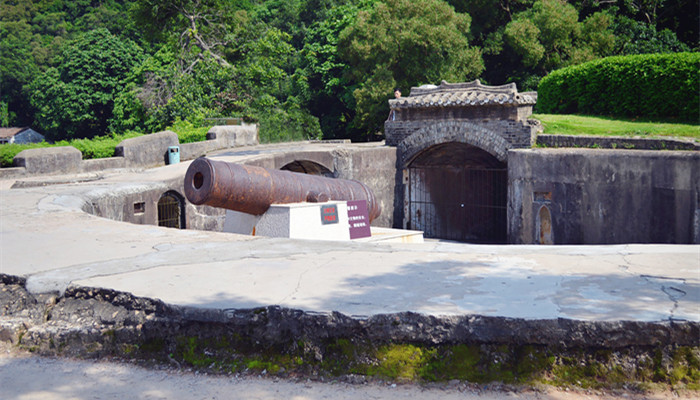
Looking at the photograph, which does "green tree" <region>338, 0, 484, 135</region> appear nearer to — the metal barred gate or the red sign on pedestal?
the metal barred gate

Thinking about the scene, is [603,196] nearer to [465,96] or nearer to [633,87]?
[465,96]

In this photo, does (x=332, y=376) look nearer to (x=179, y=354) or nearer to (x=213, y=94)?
(x=179, y=354)

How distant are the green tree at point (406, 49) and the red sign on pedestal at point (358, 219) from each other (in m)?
15.1

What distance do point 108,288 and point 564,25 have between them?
22.8m

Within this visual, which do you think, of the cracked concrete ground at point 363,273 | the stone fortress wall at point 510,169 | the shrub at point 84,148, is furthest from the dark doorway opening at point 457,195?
the cracked concrete ground at point 363,273

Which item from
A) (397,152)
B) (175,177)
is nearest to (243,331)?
(175,177)

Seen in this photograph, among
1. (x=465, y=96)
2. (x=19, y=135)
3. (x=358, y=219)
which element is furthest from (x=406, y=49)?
(x=19, y=135)

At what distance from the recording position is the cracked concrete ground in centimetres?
344

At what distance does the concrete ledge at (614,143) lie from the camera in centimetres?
1123

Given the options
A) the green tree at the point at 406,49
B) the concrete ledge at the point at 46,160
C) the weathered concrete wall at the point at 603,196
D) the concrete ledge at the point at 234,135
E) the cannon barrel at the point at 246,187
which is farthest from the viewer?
the green tree at the point at 406,49

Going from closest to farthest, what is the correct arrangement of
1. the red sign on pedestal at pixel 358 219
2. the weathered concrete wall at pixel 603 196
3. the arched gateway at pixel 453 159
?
1. the red sign on pedestal at pixel 358 219
2. the weathered concrete wall at pixel 603 196
3. the arched gateway at pixel 453 159

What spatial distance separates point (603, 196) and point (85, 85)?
3363 cm

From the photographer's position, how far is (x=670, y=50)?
22.9m

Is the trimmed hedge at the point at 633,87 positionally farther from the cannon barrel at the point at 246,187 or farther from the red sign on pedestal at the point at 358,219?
the cannon barrel at the point at 246,187
